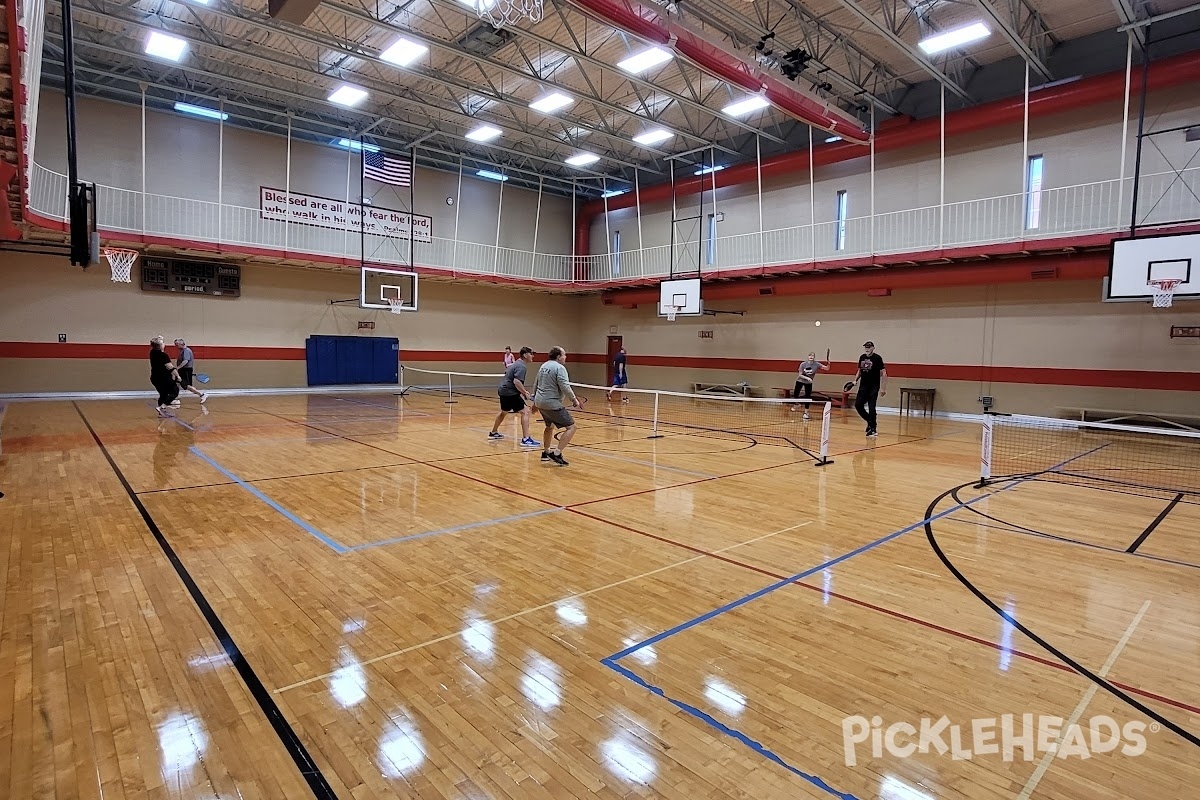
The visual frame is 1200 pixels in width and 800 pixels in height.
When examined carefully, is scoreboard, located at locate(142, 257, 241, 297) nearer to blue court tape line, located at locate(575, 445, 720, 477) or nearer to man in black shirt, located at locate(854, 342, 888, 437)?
blue court tape line, located at locate(575, 445, 720, 477)

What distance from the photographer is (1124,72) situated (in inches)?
555

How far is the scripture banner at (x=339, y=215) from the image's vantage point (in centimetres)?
2111

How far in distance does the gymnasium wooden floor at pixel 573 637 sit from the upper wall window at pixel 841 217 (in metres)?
13.6

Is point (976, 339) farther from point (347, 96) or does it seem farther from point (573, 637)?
point (347, 96)

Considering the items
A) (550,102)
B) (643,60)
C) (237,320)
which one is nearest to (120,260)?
(237,320)

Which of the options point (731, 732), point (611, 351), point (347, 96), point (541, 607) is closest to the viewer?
point (731, 732)

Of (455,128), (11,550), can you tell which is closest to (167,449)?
(11,550)

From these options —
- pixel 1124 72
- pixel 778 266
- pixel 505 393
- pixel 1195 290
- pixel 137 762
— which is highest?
pixel 1124 72

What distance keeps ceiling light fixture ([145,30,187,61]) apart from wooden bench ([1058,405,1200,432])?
24.0m

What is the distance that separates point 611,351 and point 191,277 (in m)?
16.4

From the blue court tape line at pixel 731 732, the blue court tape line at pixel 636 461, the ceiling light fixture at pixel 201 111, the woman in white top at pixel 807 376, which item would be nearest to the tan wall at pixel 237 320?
the ceiling light fixture at pixel 201 111

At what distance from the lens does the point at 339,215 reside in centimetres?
2255

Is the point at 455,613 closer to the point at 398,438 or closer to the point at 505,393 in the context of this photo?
the point at 505,393

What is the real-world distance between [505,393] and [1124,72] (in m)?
16.0
